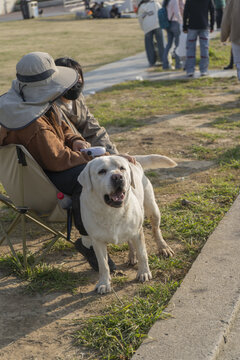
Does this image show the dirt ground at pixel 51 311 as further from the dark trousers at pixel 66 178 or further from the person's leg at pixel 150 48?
the person's leg at pixel 150 48

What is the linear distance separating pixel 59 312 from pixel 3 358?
1.78ft

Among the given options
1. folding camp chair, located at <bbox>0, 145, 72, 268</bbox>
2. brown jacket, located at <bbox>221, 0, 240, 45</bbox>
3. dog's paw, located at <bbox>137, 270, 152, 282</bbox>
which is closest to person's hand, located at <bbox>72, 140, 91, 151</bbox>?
folding camp chair, located at <bbox>0, 145, 72, 268</bbox>

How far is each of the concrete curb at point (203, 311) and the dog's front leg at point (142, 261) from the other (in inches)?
11.3

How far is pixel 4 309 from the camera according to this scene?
137 inches

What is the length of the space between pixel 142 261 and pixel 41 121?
1.23 m

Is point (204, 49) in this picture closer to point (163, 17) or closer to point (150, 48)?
point (163, 17)

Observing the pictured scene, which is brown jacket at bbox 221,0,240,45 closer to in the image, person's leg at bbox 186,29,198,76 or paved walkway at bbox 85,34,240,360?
person's leg at bbox 186,29,198,76

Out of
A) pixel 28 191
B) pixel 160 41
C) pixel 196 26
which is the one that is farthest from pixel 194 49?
pixel 28 191

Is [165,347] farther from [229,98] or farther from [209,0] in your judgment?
[209,0]

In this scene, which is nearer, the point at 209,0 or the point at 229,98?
the point at 229,98

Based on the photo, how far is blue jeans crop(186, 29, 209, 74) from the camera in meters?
11.5

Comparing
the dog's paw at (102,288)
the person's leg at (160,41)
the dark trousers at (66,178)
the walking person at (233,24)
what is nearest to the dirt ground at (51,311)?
the dog's paw at (102,288)

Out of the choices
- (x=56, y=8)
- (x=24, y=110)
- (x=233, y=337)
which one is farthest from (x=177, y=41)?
(x=56, y=8)

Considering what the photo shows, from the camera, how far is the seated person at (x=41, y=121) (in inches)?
148
